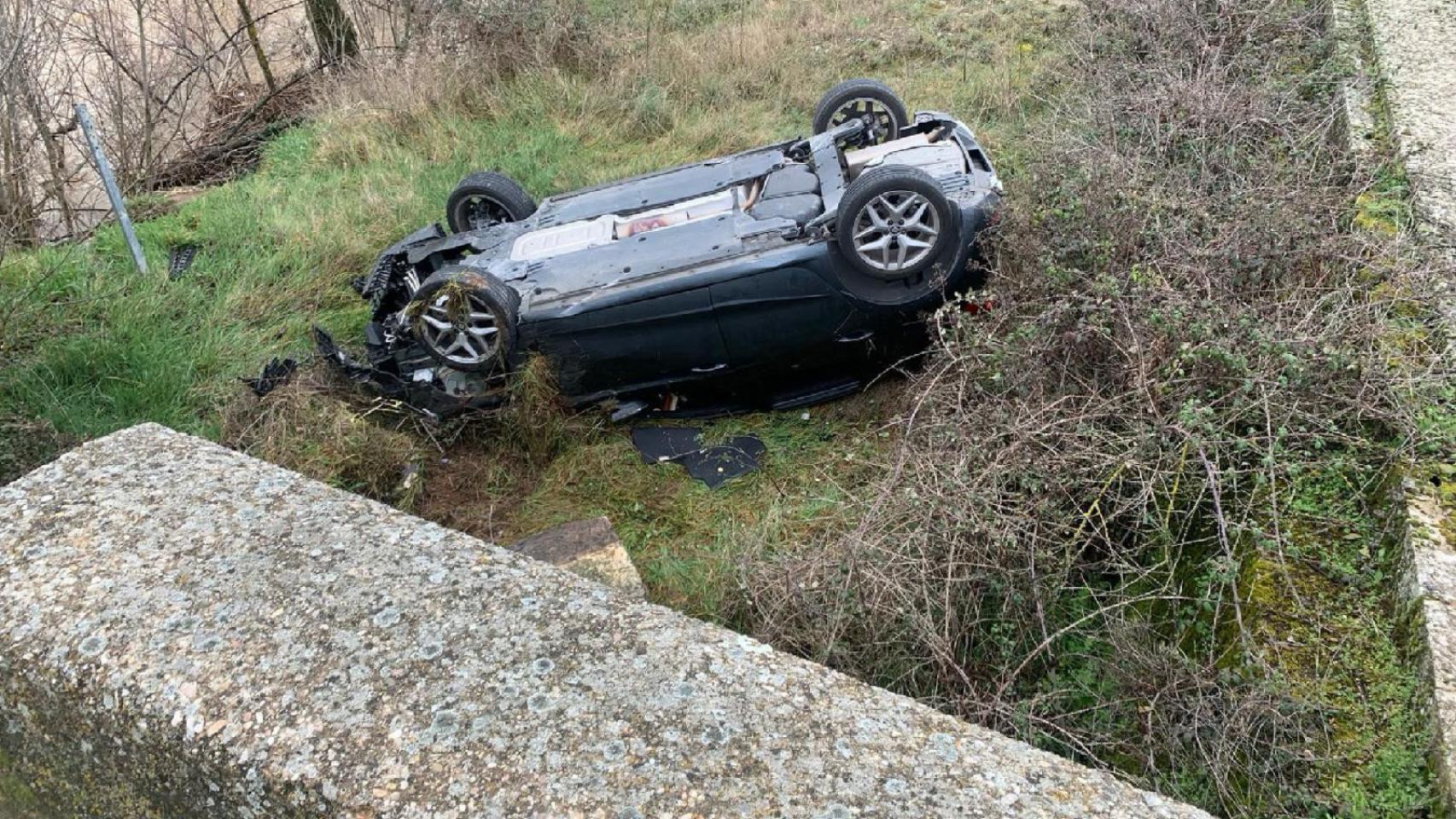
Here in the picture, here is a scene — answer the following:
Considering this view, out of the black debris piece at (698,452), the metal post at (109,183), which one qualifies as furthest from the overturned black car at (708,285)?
the metal post at (109,183)

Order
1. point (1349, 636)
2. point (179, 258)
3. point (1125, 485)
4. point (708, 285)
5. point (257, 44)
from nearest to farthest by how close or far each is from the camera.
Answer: point (1349, 636) < point (1125, 485) < point (708, 285) < point (179, 258) < point (257, 44)

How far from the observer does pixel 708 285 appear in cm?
536

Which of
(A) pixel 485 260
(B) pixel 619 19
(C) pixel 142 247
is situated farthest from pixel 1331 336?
(B) pixel 619 19

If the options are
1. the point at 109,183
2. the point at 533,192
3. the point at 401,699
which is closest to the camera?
the point at 401,699

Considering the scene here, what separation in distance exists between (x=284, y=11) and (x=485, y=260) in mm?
9424

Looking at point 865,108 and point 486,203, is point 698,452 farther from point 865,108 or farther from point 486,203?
point 865,108

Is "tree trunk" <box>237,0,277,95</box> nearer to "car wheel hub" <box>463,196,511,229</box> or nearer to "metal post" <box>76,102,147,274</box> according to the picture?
"metal post" <box>76,102,147,274</box>

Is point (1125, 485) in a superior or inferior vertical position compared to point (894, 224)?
inferior

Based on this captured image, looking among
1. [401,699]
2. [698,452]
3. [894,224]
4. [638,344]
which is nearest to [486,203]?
[638,344]

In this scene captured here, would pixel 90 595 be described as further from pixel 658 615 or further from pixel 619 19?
pixel 619 19

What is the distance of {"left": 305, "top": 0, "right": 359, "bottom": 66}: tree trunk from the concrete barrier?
1083 cm

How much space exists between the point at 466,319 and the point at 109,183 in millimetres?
3182

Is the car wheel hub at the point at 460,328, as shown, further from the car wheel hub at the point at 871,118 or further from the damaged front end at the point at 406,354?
the car wheel hub at the point at 871,118

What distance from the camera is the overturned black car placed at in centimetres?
529
